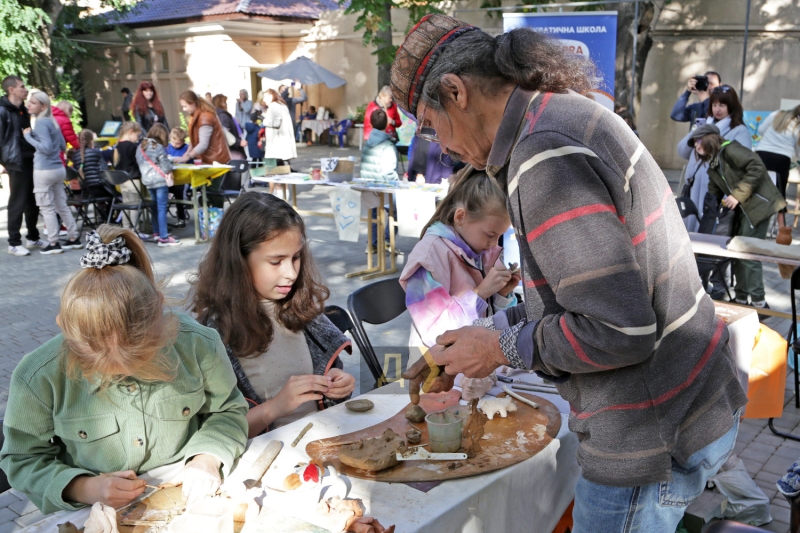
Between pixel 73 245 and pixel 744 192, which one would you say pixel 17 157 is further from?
pixel 744 192

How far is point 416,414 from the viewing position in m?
2.11

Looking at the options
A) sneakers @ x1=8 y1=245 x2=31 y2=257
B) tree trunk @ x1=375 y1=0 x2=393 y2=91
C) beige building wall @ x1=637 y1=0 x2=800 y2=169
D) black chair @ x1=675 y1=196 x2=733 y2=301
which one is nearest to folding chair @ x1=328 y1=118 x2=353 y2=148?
tree trunk @ x1=375 y1=0 x2=393 y2=91

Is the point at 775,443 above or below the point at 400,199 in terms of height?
below

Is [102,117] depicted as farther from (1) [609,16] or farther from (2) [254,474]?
(2) [254,474]

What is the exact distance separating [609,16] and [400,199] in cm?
249

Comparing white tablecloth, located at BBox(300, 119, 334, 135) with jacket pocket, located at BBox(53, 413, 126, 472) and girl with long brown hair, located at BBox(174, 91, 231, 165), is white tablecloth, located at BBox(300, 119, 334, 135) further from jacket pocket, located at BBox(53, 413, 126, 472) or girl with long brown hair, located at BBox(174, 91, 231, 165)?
jacket pocket, located at BBox(53, 413, 126, 472)

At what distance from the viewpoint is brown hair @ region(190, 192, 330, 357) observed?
234cm

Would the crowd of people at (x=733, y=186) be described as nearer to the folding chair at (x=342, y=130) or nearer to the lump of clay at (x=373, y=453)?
the lump of clay at (x=373, y=453)

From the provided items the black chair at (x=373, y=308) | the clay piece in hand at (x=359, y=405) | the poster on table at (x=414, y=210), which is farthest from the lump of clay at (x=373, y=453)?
the poster on table at (x=414, y=210)

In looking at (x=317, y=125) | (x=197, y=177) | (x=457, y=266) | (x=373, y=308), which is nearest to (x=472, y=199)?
(x=457, y=266)

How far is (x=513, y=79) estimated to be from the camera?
1.42 metres

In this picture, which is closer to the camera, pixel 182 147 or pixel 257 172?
pixel 257 172

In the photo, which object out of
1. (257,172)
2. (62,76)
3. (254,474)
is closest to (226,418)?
(254,474)

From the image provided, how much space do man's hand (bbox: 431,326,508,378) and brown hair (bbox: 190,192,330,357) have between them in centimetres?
93
